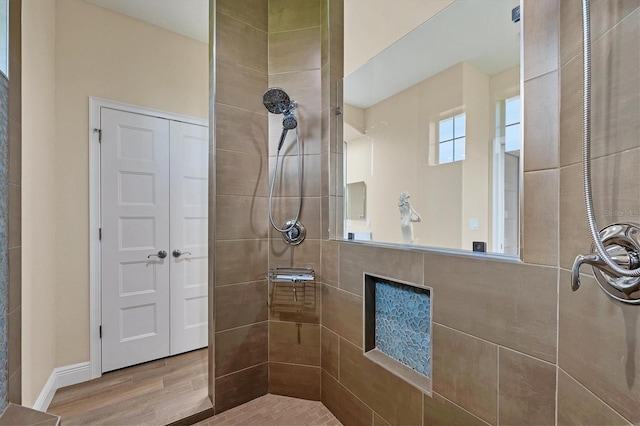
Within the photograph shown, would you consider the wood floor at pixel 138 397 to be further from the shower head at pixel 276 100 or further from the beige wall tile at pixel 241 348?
the shower head at pixel 276 100

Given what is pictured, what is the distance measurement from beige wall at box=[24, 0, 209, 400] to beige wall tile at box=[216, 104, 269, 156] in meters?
1.06

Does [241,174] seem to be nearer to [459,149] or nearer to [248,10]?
[248,10]

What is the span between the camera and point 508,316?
3.03 feet

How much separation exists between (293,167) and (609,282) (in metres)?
1.59

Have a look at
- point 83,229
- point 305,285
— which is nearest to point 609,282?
point 305,285

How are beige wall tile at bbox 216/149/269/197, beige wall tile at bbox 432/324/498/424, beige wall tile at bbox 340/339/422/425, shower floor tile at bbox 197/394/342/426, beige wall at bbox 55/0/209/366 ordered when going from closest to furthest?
beige wall tile at bbox 432/324/498/424 < beige wall tile at bbox 340/339/422/425 < shower floor tile at bbox 197/394/342/426 < beige wall tile at bbox 216/149/269/197 < beige wall at bbox 55/0/209/366

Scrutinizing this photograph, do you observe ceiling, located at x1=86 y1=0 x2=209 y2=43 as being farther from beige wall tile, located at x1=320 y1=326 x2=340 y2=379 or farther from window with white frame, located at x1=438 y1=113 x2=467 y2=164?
beige wall tile, located at x1=320 y1=326 x2=340 y2=379

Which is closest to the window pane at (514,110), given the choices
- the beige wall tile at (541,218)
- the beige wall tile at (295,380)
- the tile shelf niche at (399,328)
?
the beige wall tile at (541,218)

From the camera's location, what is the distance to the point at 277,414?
5.64ft

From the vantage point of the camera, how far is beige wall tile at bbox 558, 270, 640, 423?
23.7 inches

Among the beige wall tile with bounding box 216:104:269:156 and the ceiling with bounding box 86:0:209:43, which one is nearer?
the beige wall tile with bounding box 216:104:269:156

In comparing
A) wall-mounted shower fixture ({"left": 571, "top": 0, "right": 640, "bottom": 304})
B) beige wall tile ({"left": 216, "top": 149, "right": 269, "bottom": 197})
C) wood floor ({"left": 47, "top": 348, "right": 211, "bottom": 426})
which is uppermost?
beige wall tile ({"left": 216, "top": 149, "right": 269, "bottom": 197})

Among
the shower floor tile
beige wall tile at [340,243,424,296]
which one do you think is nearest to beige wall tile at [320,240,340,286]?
beige wall tile at [340,243,424,296]

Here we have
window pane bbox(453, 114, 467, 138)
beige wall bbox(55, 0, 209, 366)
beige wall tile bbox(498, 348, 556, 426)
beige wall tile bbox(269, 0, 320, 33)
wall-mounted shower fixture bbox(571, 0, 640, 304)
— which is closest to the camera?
wall-mounted shower fixture bbox(571, 0, 640, 304)
